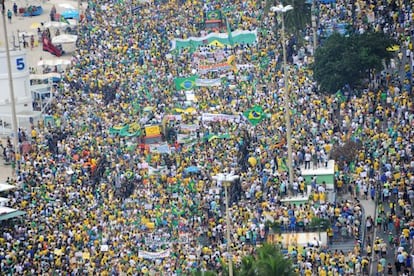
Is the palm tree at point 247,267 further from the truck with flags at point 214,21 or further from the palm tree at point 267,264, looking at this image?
the truck with flags at point 214,21

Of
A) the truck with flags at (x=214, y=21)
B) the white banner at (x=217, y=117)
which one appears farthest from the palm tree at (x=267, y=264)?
the truck with flags at (x=214, y=21)

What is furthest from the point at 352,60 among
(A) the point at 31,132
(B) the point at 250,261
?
(B) the point at 250,261

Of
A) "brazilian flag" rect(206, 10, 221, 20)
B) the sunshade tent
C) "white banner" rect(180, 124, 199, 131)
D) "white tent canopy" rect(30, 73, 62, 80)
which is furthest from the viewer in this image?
the sunshade tent

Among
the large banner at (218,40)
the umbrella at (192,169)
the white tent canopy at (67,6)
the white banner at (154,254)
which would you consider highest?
the white tent canopy at (67,6)

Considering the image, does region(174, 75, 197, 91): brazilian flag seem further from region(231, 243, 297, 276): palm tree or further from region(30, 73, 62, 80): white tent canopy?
region(231, 243, 297, 276): palm tree

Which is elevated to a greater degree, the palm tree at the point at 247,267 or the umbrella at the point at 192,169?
the umbrella at the point at 192,169

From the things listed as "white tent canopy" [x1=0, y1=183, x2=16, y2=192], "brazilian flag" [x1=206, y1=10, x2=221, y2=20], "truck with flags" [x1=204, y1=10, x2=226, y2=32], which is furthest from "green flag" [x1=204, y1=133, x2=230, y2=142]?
"brazilian flag" [x1=206, y1=10, x2=221, y2=20]

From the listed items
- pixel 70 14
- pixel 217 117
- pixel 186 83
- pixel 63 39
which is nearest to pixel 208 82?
pixel 186 83

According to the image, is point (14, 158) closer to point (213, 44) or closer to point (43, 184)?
point (43, 184)
